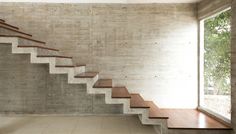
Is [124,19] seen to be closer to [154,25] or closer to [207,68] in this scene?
[154,25]

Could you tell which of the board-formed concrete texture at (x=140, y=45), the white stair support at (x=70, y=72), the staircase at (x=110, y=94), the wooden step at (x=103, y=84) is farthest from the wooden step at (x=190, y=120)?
the wooden step at (x=103, y=84)

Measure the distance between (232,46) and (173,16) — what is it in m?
2.17

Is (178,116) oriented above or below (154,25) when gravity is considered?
below

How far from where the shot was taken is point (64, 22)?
6.57 m

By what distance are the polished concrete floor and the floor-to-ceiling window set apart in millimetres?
1463

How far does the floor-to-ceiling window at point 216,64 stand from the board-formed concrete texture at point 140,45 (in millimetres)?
237

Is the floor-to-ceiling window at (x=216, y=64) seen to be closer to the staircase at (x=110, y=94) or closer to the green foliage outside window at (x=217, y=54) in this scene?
the green foliage outside window at (x=217, y=54)

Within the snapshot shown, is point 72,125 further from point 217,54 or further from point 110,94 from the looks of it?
point 217,54

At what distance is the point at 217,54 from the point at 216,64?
21 cm

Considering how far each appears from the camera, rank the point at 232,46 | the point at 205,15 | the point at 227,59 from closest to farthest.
Answer: the point at 232,46, the point at 227,59, the point at 205,15

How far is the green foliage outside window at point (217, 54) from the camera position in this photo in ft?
17.4

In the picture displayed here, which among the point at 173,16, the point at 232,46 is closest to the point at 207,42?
the point at 173,16

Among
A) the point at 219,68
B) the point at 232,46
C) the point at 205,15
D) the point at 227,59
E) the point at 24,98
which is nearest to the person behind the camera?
the point at 232,46

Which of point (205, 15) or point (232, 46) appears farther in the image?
point (205, 15)
